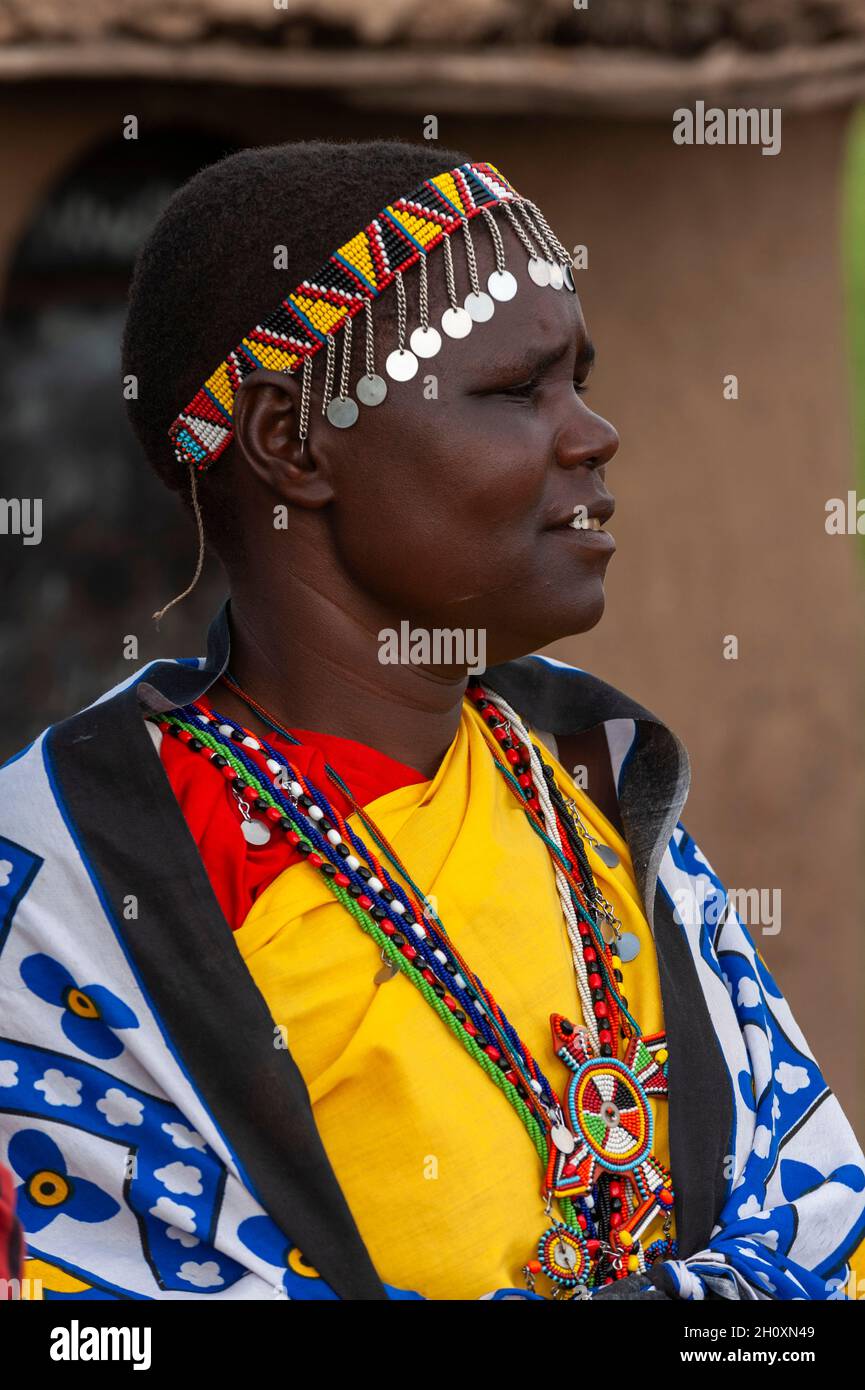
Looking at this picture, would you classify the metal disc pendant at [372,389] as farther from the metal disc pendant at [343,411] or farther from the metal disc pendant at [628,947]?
the metal disc pendant at [628,947]

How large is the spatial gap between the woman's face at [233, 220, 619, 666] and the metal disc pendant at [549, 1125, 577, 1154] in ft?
1.88

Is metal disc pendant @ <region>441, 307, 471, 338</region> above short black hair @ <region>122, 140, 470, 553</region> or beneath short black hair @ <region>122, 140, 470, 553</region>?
beneath

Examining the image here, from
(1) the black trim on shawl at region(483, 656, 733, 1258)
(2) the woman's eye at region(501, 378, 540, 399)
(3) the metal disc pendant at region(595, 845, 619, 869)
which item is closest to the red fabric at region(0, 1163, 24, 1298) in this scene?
(1) the black trim on shawl at region(483, 656, 733, 1258)

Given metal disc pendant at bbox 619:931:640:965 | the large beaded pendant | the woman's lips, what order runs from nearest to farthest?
1. the large beaded pendant
2. the woman's lips
3. metal disc pendant at bbox 619:931:640:965

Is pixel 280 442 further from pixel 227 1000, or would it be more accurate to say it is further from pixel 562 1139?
pixel 562 1139

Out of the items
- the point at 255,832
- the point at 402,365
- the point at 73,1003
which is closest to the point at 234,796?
the point at 255,832

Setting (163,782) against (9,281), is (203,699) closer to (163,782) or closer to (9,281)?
(163,782)

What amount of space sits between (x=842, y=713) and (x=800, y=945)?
27.4 inches

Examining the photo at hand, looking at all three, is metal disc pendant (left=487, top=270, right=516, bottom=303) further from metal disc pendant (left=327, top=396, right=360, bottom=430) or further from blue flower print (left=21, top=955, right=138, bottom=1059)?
blue flower print (left=21, top=955, right=138, bottom=1059)

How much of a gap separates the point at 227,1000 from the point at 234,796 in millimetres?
263

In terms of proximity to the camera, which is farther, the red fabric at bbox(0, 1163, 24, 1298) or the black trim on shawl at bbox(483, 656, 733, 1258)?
the black trim on shawl at bbox(483, 656, 733, 1258)

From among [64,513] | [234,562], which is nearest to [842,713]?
[64,513]

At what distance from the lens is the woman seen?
199 centimetres

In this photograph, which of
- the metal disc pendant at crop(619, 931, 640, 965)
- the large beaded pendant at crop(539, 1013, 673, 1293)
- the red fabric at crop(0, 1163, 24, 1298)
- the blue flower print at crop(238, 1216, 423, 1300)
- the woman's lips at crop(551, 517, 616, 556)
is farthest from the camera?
the metal disc pendant at crop(619, 931, 640, 965)
